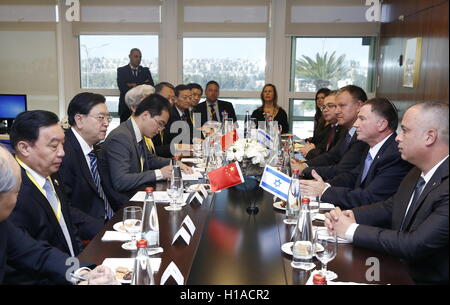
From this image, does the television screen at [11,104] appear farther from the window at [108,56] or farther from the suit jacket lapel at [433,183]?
the suit jacket lapel at [433,183]

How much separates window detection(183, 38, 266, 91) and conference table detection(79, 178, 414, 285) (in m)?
5.59

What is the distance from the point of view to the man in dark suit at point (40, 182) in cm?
193

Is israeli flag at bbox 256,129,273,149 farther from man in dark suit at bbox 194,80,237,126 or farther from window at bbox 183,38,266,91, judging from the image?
window at bbox 183,38,266,91

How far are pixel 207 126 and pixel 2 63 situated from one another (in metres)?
4.61

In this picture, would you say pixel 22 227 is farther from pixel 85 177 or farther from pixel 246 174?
pixel 246 174

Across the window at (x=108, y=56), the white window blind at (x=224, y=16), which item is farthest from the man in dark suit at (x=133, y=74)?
the white window blind at (x=224, y=16)

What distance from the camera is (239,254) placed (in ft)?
5.96

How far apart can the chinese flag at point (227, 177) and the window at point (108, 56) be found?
218 inches

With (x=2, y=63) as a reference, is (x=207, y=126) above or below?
below

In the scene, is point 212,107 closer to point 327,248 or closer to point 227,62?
point 227,62

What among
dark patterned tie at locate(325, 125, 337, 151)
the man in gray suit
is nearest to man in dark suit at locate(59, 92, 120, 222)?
the man in gray suit

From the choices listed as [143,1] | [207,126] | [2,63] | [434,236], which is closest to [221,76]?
[143,1]

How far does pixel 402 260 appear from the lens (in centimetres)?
199
